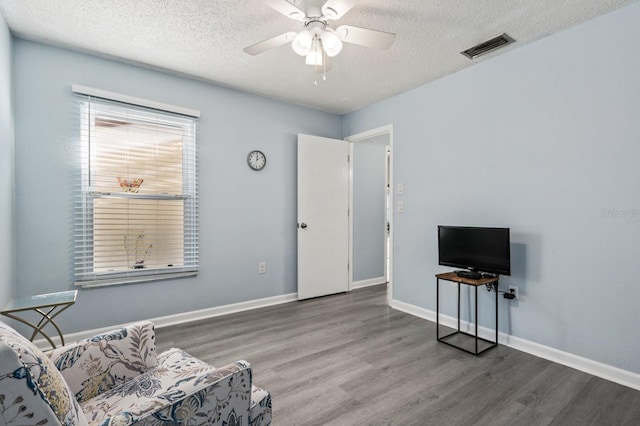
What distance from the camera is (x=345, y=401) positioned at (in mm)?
2041

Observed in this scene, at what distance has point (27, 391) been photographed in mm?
783

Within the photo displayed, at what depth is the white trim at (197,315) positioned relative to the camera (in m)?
2.87

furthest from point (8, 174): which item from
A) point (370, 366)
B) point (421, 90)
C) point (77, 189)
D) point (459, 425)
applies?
point (421, 90)

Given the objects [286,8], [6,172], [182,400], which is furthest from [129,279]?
[286,8]

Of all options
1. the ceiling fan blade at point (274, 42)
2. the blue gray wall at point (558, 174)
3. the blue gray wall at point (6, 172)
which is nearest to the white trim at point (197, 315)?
the blue gray wall at point (6, 172)

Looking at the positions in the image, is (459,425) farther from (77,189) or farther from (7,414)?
(77,189)

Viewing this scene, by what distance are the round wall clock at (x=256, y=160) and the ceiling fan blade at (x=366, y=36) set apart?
81.8 inches

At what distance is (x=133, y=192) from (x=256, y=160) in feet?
4.56

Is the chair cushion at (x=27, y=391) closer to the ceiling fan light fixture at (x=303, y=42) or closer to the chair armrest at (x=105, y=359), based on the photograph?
the chair armrest at (x=105, y=359)

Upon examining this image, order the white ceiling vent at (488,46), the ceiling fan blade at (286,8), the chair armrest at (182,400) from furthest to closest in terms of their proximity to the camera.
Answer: the white ceiling vent at (488,46) < the ceiling fan blade at (286,8) < the chair armrest at (182,400)

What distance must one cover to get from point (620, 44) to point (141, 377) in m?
3.61

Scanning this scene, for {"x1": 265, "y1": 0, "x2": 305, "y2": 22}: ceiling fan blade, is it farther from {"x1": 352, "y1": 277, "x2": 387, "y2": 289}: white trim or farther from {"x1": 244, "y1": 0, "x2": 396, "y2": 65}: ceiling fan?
{"x1": 352, "y1": 277, "x2": 387, "y2": 289}: white trim

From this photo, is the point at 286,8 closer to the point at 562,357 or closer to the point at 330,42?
the point at 330,42

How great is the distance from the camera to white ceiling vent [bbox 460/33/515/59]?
264 cm
